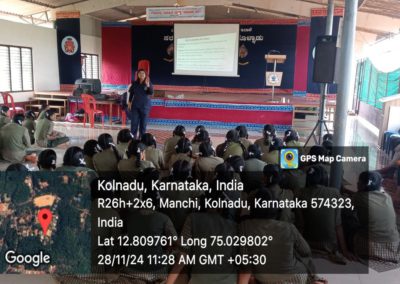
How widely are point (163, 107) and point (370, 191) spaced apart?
6453 millimetres

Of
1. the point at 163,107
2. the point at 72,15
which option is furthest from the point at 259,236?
the point at 72,15

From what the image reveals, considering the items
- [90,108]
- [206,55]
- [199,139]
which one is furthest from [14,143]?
[206,55]

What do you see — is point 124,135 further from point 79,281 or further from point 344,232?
point 344,232

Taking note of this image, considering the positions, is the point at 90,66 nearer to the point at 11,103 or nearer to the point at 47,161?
the point at 11,103

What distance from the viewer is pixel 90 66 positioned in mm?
13797

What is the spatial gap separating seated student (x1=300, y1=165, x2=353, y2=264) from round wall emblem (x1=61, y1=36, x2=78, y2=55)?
395 inches

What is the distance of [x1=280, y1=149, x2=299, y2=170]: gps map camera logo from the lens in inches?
132

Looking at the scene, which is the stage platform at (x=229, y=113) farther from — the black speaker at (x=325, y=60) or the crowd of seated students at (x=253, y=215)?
the crowd of seated students at (x=253, y=215)

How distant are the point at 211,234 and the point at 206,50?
9.53 metres

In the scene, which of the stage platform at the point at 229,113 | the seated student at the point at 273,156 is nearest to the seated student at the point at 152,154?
the seated student at the point at 273,156

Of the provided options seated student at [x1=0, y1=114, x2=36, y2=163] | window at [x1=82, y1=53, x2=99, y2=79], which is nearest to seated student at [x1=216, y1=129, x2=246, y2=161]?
seated student at [x1=0, y1=114, x2=36, y2=163]

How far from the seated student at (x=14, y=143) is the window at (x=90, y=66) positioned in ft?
29.5

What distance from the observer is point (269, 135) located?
14.1 feet

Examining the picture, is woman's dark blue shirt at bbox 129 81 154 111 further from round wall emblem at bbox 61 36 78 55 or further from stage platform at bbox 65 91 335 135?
round wall emblem at bbox 61 36 78 55
